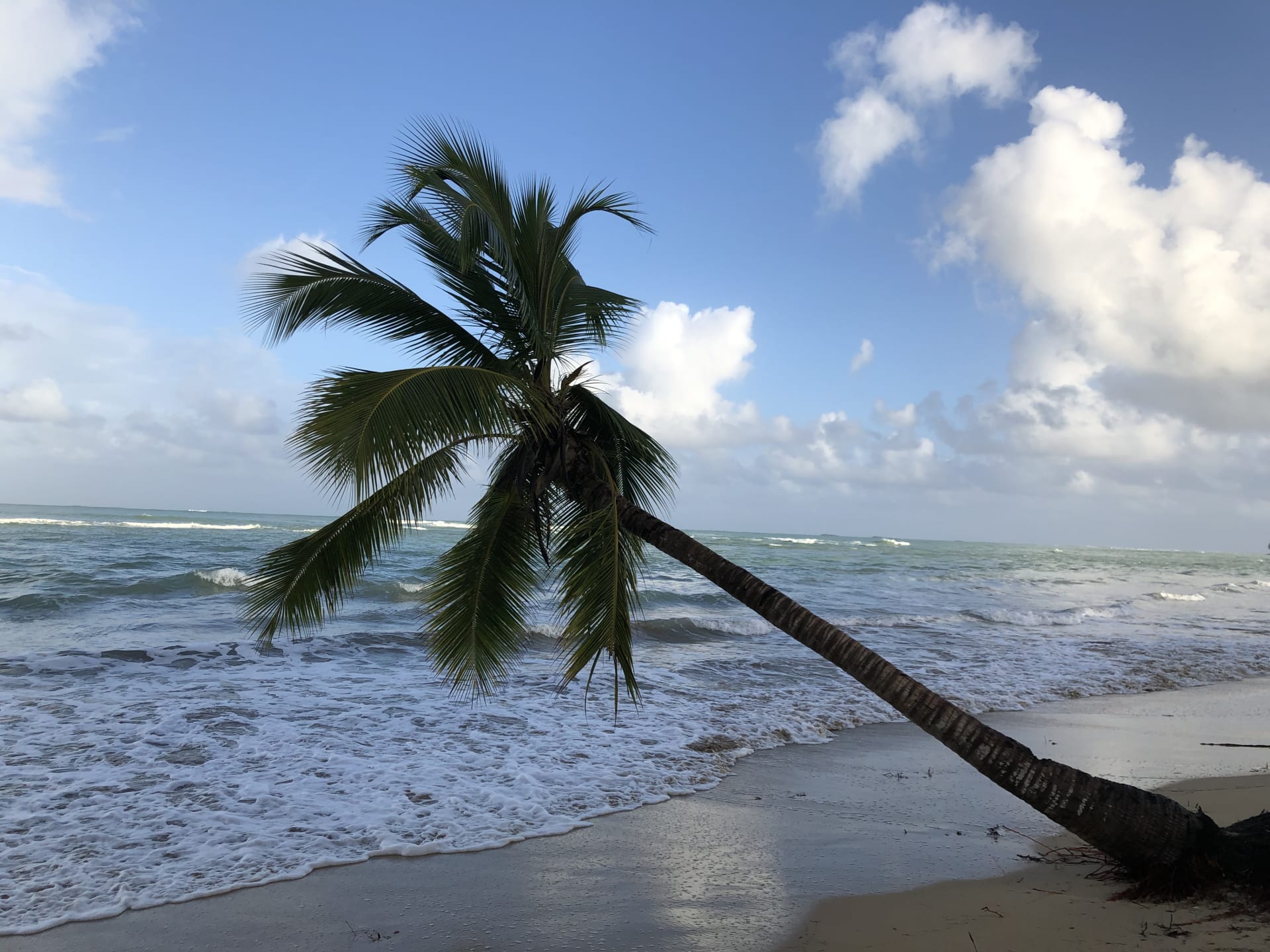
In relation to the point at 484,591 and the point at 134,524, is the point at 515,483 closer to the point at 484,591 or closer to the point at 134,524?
the point at 484,591

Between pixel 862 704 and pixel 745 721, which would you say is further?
pixel 862 704

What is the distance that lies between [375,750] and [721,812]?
3.85 m

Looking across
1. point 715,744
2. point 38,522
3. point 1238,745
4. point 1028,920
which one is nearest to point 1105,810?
Result: point 1028,920

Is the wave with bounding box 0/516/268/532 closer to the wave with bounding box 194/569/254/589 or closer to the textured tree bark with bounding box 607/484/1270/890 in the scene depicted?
the wave with bounding box 194/569/254/589

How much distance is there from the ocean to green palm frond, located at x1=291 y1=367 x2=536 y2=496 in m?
2.92

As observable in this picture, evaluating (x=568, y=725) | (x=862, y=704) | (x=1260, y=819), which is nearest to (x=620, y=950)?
(x=1260, y=819)

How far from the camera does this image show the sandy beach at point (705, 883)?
4609mm

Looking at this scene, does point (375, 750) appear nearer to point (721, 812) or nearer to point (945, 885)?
point (721, 812)

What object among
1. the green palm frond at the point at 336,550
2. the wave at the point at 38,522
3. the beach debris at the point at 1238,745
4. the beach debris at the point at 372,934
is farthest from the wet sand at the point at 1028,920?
the wave at the point at 38,522

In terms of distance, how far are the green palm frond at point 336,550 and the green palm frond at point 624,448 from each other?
1017 millimetres

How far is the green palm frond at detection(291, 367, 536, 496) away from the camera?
14.8 feet

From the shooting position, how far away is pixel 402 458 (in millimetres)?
4926

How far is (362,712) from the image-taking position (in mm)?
10234

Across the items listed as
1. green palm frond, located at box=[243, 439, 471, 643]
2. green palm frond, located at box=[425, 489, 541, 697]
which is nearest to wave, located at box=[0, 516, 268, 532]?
green palm frond, located at box=[243, 439, 471, 643]
